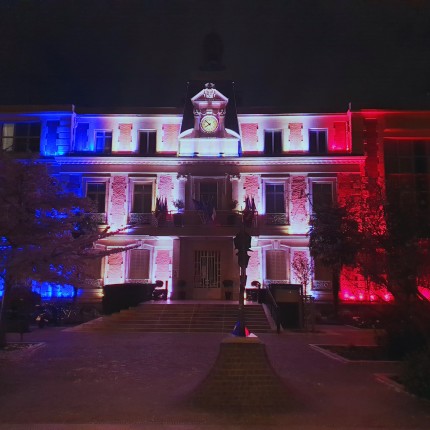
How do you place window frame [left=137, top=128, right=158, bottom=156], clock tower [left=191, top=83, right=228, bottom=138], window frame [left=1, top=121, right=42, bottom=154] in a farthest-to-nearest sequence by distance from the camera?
window frame [left=1, top=121, right=42, bottom=154]
window frame [left=137, top=128, right=158, bottom=156]
clock tower [left=191, top=83, right=228, bottom=138]

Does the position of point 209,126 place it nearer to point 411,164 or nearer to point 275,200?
point 275,200

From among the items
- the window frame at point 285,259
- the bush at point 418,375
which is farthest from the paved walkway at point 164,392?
the window frame at point 285,259

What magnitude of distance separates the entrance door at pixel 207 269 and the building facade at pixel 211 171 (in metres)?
0.06

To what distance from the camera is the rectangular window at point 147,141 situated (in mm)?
29094

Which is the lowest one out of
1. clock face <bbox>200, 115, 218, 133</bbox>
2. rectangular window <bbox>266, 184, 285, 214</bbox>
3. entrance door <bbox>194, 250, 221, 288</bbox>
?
entrance door <bbox>194, 250, 221, 288</bbox>

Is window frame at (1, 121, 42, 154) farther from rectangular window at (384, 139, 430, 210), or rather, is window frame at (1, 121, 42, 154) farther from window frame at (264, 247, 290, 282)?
rectangular window at (384, 139, 430, 210)

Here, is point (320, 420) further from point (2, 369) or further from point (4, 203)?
point (4, 203)


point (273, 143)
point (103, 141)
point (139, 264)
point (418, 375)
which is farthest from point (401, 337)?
point (103, 141)

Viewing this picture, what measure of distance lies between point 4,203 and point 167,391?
7.46 metres

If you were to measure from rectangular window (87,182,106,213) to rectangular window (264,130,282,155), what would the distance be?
10096 mm

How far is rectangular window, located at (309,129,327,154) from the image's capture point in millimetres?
28719

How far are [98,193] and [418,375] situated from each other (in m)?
23.1

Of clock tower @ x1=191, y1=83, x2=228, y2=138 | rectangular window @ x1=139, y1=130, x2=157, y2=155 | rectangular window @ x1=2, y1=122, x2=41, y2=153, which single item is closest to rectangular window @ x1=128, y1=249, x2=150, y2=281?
rectangular window @ x1=139, y1=130, x2=157, y2=155

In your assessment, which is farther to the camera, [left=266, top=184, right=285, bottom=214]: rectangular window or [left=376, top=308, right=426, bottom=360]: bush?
[left=266, top=184, right=285, bottom=214]: rectangular window
